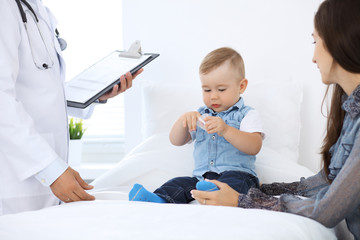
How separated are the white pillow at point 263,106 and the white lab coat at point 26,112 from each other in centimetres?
64

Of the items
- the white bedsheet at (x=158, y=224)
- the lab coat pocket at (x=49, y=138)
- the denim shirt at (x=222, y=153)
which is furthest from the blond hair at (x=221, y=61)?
the white bedsheet at (x=158, y=224)

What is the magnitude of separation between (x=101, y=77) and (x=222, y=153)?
1.79ft

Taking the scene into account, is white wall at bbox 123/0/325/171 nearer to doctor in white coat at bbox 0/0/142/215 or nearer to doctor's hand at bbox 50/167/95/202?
doctor in white coat at bbox 0/0/142/215

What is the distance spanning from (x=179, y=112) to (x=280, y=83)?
0.49 meters

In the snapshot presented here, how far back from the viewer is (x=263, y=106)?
193 centimetres

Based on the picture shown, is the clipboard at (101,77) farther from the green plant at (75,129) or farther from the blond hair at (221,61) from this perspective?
the green plant at (75,129)

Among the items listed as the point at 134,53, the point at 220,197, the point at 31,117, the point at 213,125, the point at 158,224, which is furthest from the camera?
the point at 134,53

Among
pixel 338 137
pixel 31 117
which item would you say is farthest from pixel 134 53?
pixel 338 137

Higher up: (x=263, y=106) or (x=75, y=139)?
(x=263, y=106)

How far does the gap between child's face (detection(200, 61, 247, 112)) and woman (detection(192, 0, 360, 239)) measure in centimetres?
55

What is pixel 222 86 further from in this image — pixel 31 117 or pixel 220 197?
pixel 31 117

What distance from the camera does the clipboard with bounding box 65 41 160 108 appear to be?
57.9 inches

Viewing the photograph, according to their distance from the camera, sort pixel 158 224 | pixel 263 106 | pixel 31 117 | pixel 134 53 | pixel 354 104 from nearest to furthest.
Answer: pixel 158 224
pixel 354 104
pixel 31 117
pixel 134 53
pixel 263 106

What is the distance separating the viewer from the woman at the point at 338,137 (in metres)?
0.93
